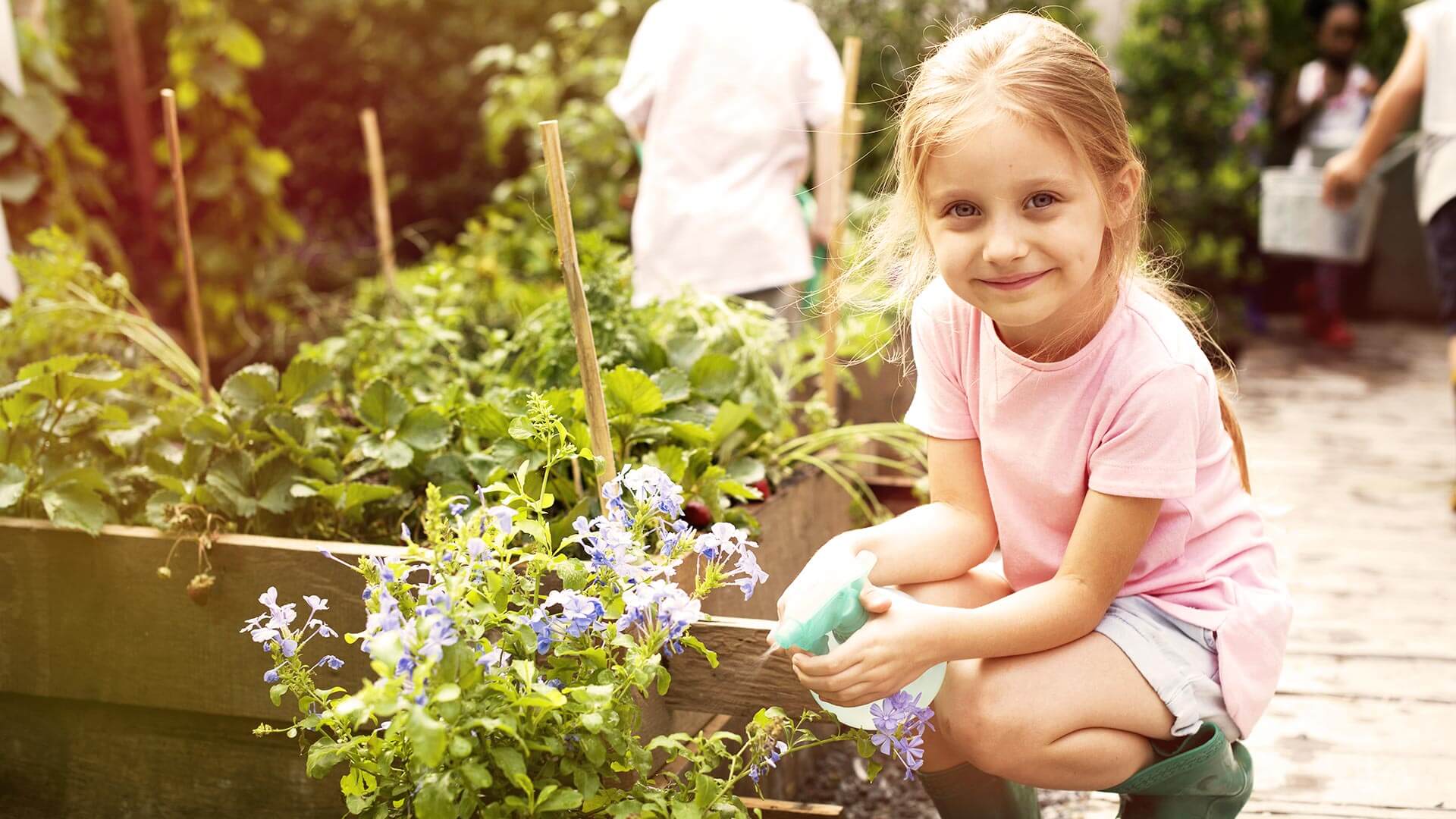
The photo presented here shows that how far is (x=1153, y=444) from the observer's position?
1.30 meters

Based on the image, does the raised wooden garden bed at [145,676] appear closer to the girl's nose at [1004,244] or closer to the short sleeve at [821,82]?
the girl's nose at [1004,244]

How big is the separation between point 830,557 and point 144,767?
93 cm

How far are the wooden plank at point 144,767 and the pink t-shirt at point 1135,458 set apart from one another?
2.82 ft

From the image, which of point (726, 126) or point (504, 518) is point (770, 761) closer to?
point (504, 518)

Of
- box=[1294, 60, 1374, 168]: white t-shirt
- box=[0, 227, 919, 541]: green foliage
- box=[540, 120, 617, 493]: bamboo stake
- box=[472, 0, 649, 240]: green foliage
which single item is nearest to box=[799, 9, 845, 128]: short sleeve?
box=[0, 227, 919, 541]: green foliage

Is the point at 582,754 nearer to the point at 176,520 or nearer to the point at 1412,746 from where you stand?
the point at 176,520

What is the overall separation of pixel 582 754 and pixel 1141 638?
59 cm

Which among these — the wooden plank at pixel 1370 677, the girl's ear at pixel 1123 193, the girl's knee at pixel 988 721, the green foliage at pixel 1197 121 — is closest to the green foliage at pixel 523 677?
the girl's knee at pixel 988 721

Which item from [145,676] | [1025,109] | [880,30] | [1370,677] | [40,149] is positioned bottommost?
[1370,677]

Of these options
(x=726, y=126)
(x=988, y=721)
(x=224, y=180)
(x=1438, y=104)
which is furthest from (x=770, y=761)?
(x=224, y=180)

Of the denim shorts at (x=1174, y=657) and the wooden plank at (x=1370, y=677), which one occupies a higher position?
the denim shorts at (x=1174, y=657)

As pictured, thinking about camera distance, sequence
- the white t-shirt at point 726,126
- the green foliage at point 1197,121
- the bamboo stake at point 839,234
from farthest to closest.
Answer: the green foliage at point 1197,121
the white t-shirt at point 726,126
the bamboo stake at point 839,234

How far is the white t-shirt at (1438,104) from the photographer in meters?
3.24

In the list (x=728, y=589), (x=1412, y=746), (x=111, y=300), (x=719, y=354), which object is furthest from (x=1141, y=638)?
(x=111, y=300)
